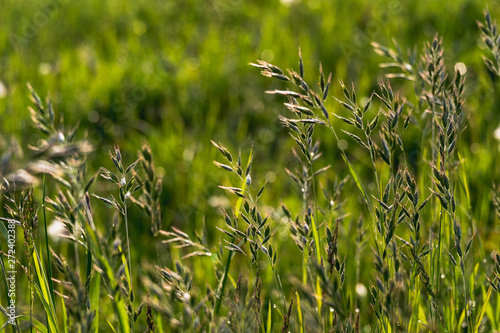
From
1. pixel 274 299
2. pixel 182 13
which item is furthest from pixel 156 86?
pixel 274 299

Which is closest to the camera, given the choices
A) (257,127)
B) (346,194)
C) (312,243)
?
(312,243)

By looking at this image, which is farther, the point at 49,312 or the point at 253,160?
the point at 253,160

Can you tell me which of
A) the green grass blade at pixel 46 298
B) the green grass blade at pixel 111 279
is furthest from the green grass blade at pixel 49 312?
the green grass blade at pixel 111 279

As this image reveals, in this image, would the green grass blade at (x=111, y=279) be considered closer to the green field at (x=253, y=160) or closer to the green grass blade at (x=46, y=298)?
the green field at (x=253, y=160)

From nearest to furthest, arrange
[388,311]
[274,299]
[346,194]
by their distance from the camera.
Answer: [388,311] < [274,299] < [346,194]

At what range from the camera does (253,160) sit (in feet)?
10.2

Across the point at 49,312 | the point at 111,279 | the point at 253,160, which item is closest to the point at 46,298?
the point at 49,312

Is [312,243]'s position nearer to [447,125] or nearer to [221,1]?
A: [447,125]

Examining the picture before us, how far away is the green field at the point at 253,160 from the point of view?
127cm

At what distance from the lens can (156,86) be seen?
387cm

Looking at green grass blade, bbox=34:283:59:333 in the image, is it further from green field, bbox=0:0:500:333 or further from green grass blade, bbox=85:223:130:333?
green grass blade, bbox=85:223:130:333

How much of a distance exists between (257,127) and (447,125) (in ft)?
7.91

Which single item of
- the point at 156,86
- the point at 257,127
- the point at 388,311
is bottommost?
the point at 388,311

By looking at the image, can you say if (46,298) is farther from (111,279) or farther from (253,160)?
(253,160)
